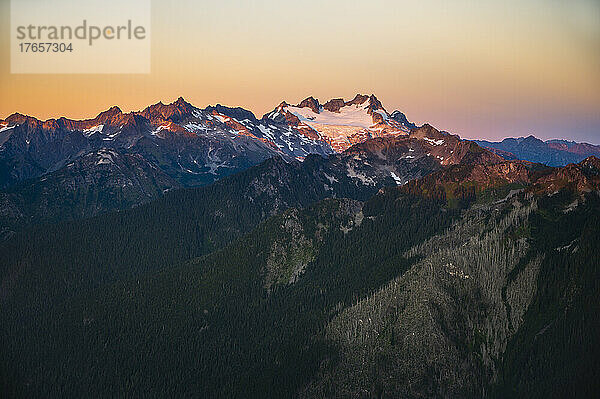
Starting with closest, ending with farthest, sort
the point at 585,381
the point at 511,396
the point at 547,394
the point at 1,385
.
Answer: the point at 1,385, the point at 585,381, the point at 547,394, the point at 511,396

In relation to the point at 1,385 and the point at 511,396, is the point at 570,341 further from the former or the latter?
the point at 1,385

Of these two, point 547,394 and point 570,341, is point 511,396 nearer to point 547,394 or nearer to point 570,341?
point 547,394

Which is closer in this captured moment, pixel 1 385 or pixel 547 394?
pixel 1 385

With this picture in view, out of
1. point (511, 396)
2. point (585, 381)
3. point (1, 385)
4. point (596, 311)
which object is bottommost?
point (511, 396)

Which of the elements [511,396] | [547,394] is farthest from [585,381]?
[511,396]

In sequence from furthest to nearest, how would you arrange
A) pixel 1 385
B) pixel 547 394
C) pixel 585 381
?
A: pixel 547 394 < pixel 585 381 < pixel 1 385

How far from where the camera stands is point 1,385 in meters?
84.5

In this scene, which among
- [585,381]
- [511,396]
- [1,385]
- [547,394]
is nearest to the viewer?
Answer: [1,385]

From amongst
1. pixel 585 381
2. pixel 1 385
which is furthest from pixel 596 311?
pixel 1 385

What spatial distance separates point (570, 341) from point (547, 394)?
2374 centimetres

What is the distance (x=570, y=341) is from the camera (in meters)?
197

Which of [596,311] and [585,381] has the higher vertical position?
[596,311]

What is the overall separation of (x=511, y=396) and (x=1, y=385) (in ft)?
573

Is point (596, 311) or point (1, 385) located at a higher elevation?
point (1, 385)
